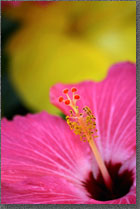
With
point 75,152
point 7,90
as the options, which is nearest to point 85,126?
point 75,152

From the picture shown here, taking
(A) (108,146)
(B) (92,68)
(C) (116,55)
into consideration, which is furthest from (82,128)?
(C) (116,55)

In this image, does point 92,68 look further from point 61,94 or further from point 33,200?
point 33,200

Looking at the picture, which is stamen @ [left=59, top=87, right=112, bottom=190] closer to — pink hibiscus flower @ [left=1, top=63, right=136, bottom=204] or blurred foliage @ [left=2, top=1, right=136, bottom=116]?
pink hibiscus flower @ [left=1, top=63, right=136, bottom=204]

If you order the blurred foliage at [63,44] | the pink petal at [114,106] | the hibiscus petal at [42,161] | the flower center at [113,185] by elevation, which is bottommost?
the flower center at [113,185]

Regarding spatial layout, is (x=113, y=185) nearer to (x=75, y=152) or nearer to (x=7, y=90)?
(x=75, y=152)

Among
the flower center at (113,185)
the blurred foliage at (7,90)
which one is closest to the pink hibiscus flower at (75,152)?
the flower center at (113,185)

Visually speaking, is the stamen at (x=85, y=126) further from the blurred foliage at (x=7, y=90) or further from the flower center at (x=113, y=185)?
the blurred foliage at (x=7, y=90)
